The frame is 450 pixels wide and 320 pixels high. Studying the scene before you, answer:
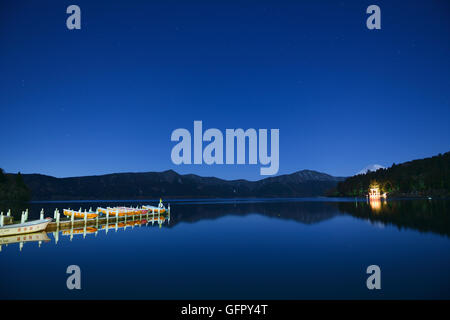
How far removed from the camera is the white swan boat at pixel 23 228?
40341 mm

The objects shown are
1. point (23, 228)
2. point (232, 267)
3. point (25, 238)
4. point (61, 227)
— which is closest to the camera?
point (232, 267)

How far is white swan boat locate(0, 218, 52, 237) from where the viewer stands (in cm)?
4034

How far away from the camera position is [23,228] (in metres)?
42.3

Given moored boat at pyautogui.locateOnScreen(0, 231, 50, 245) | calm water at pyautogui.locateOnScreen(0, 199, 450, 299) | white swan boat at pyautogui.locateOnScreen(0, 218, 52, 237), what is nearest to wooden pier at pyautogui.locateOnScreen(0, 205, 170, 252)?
moored boat at pyautogui.locateOnScreen(0, 231, 50, 245)

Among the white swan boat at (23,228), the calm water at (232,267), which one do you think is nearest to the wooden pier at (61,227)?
the white swan boat at (23,228)

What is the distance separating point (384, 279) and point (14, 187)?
542 feet

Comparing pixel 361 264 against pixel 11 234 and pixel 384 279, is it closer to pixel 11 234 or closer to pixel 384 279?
pixel 384 279

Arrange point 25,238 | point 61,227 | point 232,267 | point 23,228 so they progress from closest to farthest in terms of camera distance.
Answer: point 232,267 < point 25,238 < point 23,228 < point 61,227

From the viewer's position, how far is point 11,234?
4106cm

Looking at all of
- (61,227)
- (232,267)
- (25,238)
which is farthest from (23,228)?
(232,267)

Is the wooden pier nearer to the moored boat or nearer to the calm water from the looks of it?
the moored boat

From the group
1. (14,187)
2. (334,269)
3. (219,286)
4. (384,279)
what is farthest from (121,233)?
(14,187)

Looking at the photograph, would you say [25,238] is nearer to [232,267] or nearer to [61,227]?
[61,227]

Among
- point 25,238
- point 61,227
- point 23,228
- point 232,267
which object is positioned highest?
point 23,228
